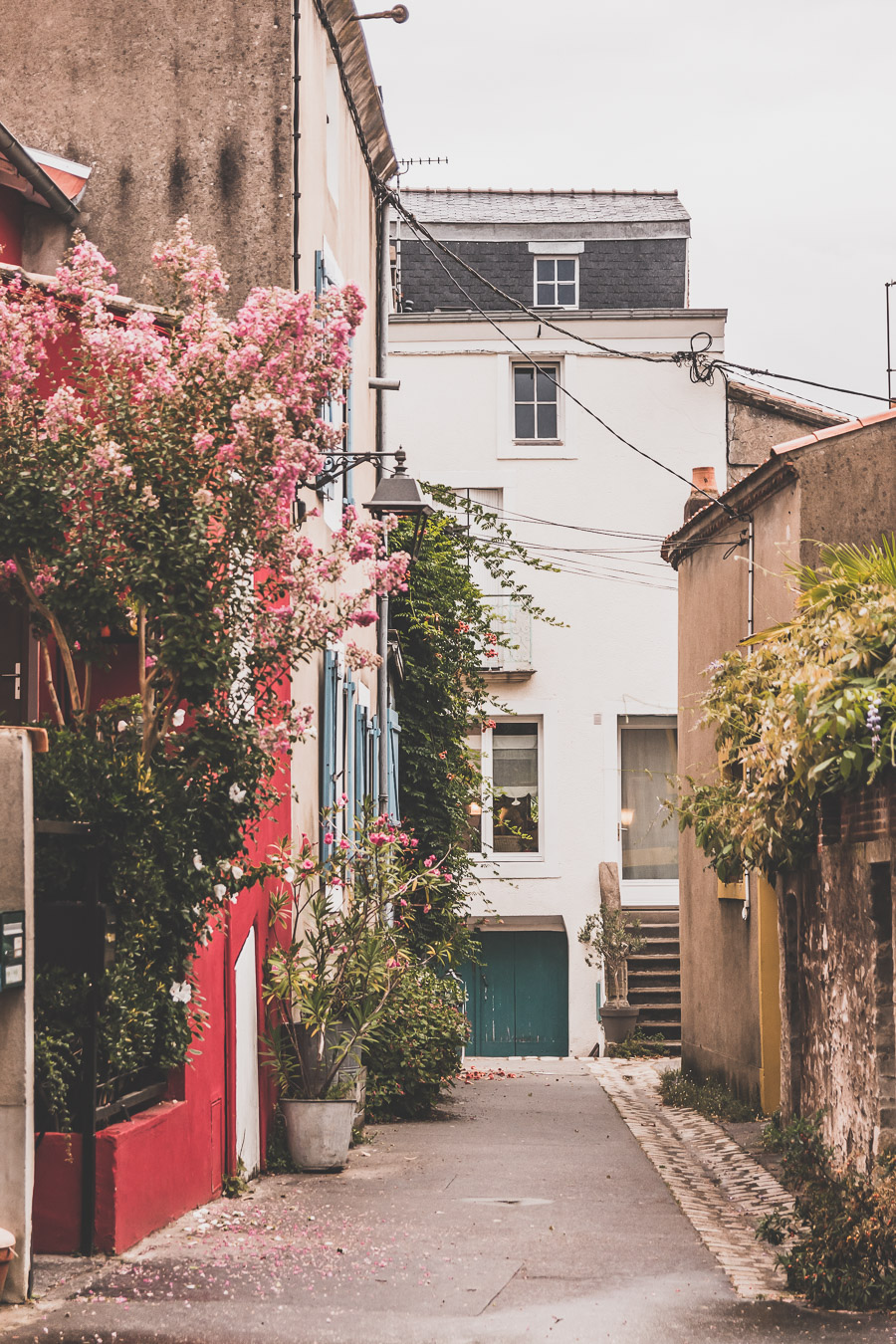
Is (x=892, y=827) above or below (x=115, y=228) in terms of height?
below

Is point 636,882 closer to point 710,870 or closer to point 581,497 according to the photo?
point 581,497

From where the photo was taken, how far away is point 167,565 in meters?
7.20

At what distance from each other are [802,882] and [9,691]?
5.12 meters

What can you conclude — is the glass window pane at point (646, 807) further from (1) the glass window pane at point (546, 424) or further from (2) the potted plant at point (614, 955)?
(1) the glass window pane at point (546, 424)

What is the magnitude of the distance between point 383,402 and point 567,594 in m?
8.38

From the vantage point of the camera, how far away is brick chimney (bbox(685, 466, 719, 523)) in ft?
53.5

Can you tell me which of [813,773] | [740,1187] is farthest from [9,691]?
[740,1187]

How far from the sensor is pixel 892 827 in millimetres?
7742

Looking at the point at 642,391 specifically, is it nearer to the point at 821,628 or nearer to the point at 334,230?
the point at 334,230

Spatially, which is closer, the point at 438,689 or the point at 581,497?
the point at 438,689

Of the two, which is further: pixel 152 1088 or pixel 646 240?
pixel 646 240

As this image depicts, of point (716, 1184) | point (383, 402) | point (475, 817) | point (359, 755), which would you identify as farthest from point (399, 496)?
point (475, 817)

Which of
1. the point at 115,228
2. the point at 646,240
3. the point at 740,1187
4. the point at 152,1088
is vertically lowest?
the point at 740,1187

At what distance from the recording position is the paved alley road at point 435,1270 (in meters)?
6.00
